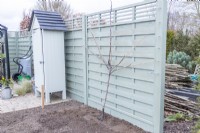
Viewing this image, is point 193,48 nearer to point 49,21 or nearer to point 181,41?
point 181,41

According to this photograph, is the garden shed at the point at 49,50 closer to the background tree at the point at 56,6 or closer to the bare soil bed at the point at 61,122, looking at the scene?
the bare soil bed at the point at 61,122

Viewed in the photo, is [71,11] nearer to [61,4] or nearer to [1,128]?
[61,4]

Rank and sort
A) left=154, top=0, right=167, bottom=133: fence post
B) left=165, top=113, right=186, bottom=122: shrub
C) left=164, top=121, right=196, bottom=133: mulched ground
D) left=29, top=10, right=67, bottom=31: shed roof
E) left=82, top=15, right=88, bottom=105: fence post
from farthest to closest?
left=29, top=10, right=67, bottom=31: shed roof
left=82, top=15, right=88, bottom=105: fence post
left=165, top=113, right=186, bottom=122: shrub
left=164, top=121, right=196, bottom=133: mulched ground
left=154, top=0, right=167, bottom=133: fence post

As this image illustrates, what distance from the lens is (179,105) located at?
408cm

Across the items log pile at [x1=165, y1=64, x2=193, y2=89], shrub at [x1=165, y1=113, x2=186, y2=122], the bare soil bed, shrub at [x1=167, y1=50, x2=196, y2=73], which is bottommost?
the bare soil bed

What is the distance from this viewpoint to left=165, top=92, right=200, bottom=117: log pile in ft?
12.9

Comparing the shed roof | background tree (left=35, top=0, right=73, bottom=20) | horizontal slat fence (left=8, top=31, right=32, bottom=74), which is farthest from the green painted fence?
background tree (left=35, top=0, right=73, bottom=20)

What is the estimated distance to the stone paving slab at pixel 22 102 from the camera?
4770 mm

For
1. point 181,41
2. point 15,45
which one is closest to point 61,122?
point 181,41

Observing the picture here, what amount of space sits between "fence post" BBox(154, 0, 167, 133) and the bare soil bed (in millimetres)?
489

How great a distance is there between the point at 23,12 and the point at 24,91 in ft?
36.3

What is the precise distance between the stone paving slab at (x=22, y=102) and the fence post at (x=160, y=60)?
9.79 ft

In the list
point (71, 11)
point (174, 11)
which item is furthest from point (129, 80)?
point (71, 11)

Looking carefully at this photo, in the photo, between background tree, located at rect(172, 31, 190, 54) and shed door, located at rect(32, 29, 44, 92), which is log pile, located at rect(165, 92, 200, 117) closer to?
shed door, located at rect(32, 29, 44, 92)
